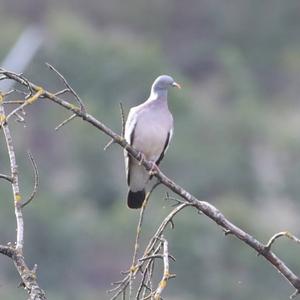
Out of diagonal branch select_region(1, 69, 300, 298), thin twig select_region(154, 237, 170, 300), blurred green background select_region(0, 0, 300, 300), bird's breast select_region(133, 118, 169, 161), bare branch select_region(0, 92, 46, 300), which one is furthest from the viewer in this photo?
blurred green background select_region(0, 0, 300, 300)

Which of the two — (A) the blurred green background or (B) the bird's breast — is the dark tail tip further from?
(A) the blurred green background

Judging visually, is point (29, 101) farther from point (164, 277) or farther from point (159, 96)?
point (159, 96)

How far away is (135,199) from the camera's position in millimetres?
6562

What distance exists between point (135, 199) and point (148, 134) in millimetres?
375

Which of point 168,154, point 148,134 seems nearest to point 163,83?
point 148,134

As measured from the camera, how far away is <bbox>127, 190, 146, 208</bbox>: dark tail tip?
6.53 metres

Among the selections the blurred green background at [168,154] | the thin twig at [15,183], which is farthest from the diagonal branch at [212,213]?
the blurred green background at [168,154]

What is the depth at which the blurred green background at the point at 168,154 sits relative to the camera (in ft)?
69.9

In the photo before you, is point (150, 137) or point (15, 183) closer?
point (15, 183)

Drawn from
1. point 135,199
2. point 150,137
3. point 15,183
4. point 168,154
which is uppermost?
point 168,154

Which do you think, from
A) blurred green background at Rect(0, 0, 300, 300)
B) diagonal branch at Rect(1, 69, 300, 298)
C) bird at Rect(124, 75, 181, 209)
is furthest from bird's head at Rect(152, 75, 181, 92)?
blurred green background at Rect(0, 0, 300, 300)

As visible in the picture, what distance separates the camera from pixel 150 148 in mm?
6367

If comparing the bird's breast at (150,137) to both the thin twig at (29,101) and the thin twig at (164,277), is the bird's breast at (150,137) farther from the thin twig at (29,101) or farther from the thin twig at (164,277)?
the thin twig at (164,277)

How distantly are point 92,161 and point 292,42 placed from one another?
8.73m
